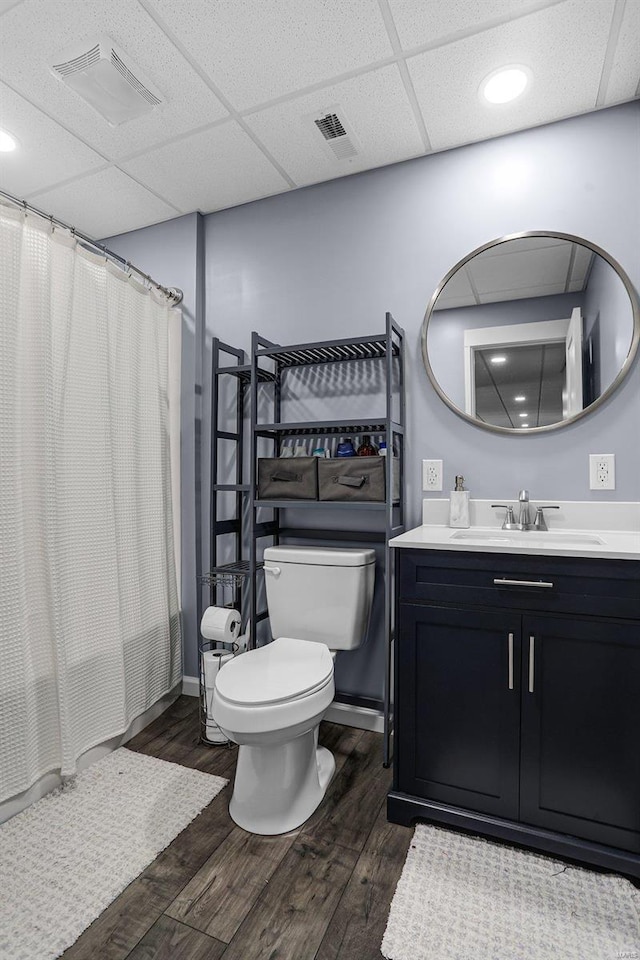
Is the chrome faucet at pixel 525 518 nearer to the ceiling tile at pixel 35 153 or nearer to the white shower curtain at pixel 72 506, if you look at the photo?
the white shower curtain at pixel 72 506

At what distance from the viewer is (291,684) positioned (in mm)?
1520

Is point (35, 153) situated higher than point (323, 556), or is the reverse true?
point (35, 153)

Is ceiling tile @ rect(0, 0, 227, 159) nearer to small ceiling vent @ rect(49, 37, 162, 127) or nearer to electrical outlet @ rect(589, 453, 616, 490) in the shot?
small ceiling vent @ rect(49, 37, 162, 127)

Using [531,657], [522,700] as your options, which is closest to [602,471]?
[531,657]

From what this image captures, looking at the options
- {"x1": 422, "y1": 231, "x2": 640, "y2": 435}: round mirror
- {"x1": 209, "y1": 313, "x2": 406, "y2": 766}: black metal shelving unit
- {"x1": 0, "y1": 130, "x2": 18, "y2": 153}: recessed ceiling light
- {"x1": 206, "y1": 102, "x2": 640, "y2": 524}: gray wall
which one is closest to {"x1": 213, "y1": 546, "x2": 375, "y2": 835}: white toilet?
{"x1": 209, "y1": 313, "x2": 406, "y2": 766}: black metal shelving unit

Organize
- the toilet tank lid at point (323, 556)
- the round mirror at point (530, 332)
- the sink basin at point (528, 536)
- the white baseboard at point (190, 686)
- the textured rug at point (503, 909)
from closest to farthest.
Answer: the textured rug at point (503, 909) → the sink basin at point (528, 536) → the round mirror at point (530, 332) → the toilet tank lid at point (323, 556) → the white baseboard at point (190, 686)

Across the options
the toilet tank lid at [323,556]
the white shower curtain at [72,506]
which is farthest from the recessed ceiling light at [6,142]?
the toilet tank lid at [323,556]

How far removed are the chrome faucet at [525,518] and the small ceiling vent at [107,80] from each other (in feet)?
6.48

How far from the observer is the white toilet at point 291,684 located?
57.0 inches

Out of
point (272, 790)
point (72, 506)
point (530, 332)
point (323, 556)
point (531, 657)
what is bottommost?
point (272, 790)

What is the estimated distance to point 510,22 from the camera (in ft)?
4.77

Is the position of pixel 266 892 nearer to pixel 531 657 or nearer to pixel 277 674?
pixel 277 674

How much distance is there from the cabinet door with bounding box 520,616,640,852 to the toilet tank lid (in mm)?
676

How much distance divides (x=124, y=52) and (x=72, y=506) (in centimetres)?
152
